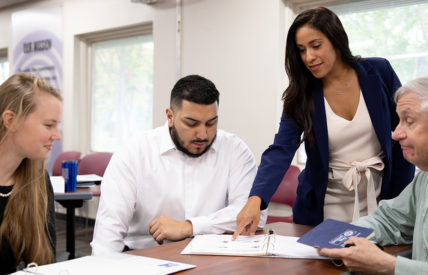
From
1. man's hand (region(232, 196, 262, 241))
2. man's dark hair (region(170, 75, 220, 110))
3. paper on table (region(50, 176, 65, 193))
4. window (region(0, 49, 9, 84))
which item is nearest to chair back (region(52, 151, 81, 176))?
paper on table (region(50, 176, 65, 193))

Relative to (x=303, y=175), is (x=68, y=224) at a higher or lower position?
lower

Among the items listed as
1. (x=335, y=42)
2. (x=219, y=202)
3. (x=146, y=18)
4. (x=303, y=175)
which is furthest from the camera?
(x=146, y=18)

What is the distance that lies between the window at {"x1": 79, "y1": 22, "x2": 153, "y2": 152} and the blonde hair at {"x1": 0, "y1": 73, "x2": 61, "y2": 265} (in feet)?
13.3

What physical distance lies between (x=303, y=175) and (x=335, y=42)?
570mm

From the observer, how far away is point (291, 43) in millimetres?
1962

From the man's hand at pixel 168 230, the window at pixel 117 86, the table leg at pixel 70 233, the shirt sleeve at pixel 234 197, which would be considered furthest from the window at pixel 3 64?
the man's hand at pixel 168 230

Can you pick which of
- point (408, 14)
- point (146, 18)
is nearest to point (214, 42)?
point (146, 18)

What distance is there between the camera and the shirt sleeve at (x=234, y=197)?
6.20ft

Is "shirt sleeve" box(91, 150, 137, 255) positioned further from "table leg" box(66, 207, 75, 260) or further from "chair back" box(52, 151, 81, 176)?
"chair back" box(52, 151, 81, 176)

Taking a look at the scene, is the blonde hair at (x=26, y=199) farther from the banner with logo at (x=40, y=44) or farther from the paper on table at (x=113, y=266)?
the banner with logo at (x=40, y=44)

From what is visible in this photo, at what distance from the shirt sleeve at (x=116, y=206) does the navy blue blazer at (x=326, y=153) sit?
1.80 ft

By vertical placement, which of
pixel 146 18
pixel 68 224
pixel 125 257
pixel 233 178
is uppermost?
pixel 146 18

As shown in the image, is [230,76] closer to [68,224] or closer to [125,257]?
[68,224]

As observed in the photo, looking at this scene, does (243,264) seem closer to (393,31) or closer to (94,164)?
(393,31)
